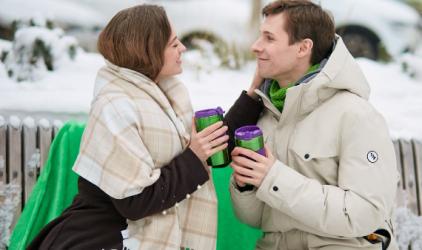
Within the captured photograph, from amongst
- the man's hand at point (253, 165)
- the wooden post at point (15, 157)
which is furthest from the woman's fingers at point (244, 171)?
the wooden post at point (15, 157)

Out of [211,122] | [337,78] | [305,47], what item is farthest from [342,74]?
[211,122]

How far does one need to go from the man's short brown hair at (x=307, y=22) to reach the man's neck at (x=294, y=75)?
0.09 metres

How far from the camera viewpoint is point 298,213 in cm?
180

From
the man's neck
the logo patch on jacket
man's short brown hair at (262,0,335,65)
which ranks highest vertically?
man's short brown hair at (262,0,335,65)

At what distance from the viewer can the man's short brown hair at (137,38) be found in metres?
1.88

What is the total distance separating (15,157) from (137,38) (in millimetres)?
1392

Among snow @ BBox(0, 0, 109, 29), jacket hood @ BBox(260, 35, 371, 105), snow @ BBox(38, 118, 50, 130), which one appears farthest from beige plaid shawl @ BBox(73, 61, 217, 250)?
snow @ BBox(0, 0, 109, 29)

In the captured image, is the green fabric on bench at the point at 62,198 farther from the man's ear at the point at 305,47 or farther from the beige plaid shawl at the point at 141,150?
the man's ear at the point at 305,47

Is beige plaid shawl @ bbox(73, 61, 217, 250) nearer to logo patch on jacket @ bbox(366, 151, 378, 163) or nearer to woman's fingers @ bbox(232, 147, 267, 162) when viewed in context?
woman's fingers @ bbox(232, 147, 267, 162)

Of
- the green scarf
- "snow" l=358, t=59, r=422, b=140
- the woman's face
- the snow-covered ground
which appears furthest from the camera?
"snow" l=358, t=59, r=422, b=140

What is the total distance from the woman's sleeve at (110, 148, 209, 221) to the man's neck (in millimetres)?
713

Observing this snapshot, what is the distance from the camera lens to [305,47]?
2082 millimetres

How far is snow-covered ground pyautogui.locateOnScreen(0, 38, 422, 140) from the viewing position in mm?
3135

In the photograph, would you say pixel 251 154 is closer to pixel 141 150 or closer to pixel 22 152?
pixel 141 150
